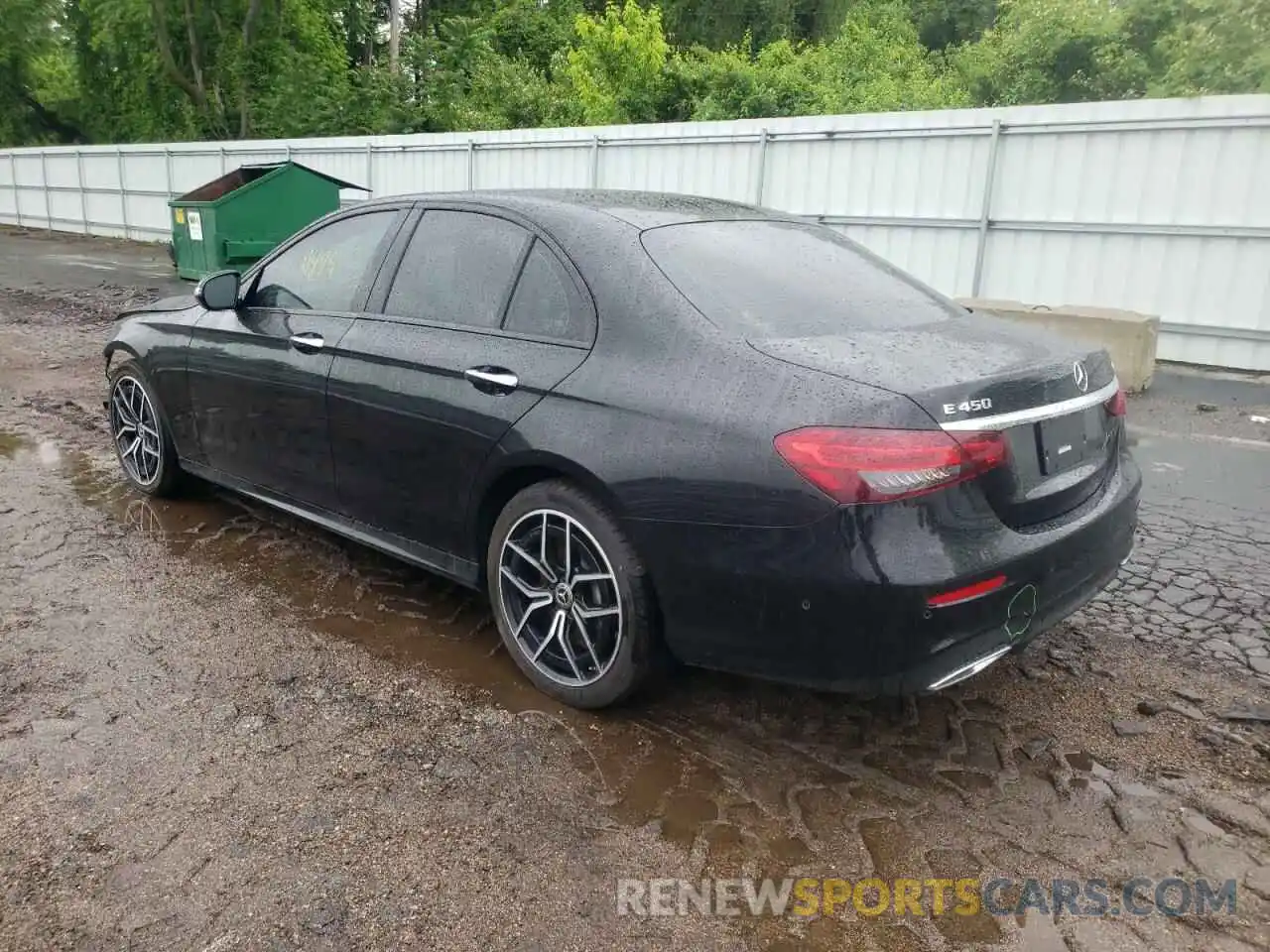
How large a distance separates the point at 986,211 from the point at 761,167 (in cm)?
303

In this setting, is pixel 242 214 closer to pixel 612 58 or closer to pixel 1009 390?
pixel 1009 390

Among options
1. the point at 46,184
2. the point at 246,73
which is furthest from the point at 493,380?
the point at 246,73

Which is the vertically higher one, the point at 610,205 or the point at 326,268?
the point at 610,205

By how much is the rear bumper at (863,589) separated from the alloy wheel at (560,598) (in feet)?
0.81

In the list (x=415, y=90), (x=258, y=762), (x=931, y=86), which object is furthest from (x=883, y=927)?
(x=415, y=90)

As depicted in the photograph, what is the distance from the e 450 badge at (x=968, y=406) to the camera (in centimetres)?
257

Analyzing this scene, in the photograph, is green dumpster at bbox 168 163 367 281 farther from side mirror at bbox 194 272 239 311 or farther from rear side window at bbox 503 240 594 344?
rear side window at bbox 503 240 594 344

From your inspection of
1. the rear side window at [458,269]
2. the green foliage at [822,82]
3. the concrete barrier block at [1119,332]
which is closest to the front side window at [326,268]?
the rear side window at [458,269]

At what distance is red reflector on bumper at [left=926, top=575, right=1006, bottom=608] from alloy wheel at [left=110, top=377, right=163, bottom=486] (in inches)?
163

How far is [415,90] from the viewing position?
27.4 metres

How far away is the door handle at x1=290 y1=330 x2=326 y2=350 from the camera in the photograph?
4.02 meters

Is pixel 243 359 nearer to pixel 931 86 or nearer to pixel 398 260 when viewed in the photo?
pixel 398 260

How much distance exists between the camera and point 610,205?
355 cm

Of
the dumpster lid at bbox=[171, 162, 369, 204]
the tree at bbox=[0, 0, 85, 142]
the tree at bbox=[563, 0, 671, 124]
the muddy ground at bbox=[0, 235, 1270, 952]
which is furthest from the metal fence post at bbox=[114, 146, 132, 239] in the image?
the muddy ground at bbox=[0, 235, 1270, 952]
